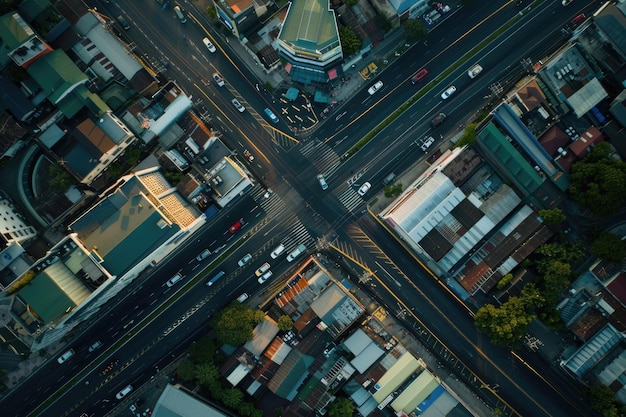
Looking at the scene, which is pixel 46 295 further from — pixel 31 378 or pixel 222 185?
pixel 222 185

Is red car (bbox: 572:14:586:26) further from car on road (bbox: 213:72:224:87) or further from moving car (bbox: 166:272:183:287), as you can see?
moving car (bbox: 166:272:183:287)

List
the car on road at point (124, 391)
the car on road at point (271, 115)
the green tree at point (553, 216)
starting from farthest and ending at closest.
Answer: the car on road at point (124, 391)
the car on road at point (271, 115)
the green tree at point (553, 216)

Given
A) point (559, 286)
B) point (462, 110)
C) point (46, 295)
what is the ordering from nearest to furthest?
1. point (46, 295)
2. point (559, 286)
3. point (462, 110)

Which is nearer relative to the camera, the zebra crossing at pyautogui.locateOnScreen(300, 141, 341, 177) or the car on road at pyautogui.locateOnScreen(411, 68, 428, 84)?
the car on road at pyautogui.locateOnScreen(411, 68, 428, 84)

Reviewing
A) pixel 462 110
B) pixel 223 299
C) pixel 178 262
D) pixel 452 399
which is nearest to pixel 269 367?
pixel 223 299

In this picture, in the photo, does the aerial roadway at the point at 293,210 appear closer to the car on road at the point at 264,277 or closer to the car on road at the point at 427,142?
the car on road at the point at 264,277

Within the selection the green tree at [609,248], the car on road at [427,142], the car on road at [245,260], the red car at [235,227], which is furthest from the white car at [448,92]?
the car on road at [245,260]

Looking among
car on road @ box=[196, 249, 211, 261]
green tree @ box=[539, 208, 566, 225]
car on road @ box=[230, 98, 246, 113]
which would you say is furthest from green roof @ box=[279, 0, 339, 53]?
green tree @ box=[539, 208, 566, 225]
